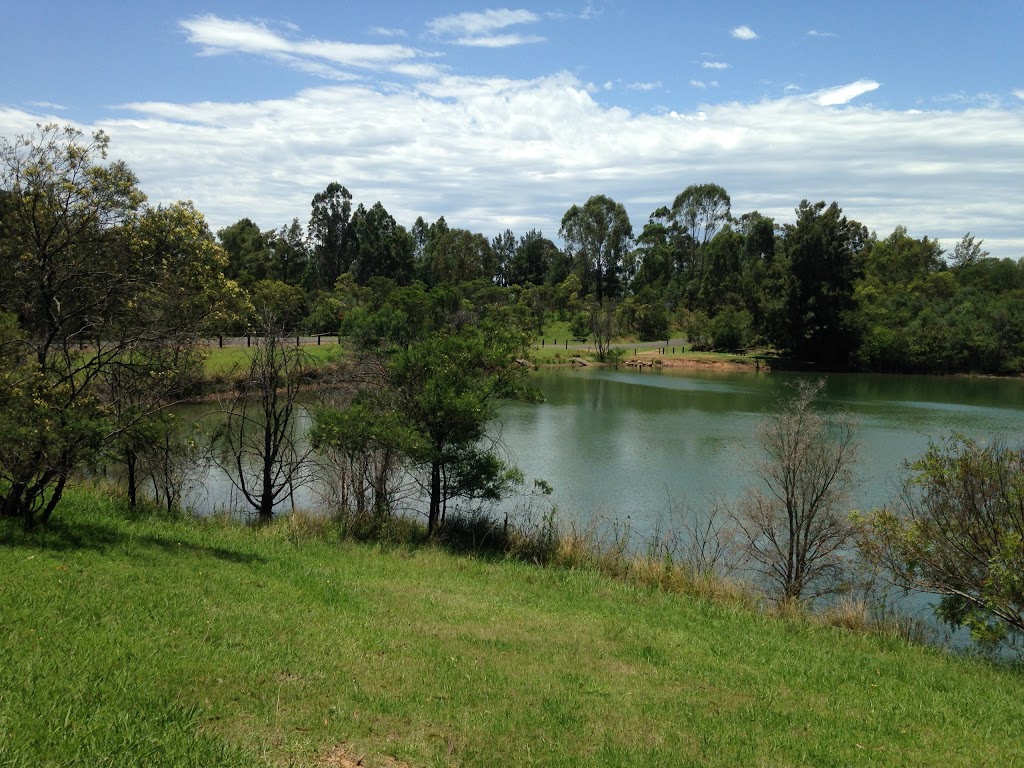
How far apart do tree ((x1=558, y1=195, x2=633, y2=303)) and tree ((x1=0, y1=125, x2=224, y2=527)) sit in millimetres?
83568

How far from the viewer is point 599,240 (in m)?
96.3

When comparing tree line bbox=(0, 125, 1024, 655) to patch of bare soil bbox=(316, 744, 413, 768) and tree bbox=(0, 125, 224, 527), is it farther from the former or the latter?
patch of bare soil bbox=(316, 744, 413, 768)

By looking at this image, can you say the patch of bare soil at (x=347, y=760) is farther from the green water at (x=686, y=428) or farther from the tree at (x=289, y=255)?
the tree at (x=289, y=255)

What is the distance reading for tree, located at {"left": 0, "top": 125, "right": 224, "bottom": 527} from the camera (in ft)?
32.7

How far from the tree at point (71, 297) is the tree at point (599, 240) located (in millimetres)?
83568

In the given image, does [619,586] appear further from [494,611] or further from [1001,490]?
[1001,490]

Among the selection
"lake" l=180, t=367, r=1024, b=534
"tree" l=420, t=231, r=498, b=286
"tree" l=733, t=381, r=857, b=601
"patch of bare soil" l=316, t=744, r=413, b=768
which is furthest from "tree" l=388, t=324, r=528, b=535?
"tree" l=420, t=231, r=498, b=286

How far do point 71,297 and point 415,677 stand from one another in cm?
1027

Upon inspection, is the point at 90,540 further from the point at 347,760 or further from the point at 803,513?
the point at 803,513

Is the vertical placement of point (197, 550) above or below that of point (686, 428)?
above

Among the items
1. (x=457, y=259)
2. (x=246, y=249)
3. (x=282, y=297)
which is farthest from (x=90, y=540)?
(x=457, y=259)

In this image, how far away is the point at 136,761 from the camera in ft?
15.4

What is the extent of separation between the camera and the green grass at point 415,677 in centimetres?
538

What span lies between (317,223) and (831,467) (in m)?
75.4
